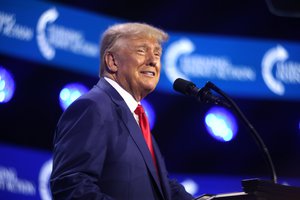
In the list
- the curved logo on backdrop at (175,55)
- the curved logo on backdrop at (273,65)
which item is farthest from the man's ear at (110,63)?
the curved logo on backdrop at (273,65)

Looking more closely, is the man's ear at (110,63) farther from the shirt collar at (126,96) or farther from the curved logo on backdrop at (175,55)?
the curved logo on backdrop at (175,55)

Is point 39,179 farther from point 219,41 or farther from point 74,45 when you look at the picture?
point 219,41

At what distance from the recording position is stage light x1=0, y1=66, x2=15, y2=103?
5094 millimetres

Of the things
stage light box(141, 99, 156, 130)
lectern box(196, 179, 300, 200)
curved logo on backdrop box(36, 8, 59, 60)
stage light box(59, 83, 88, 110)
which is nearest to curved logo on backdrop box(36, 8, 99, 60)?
curved logo on backdrop box(36, 8, 59, 60)

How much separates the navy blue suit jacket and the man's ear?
20cm

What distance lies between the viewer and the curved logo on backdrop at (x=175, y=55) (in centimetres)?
631

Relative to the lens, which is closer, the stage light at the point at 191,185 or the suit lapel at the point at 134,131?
the suit lapel at the point at 134,131

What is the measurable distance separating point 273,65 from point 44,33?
8.35 feet

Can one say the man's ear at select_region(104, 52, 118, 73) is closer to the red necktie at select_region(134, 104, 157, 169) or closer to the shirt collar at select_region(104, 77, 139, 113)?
the shirt collar at select_region(104, 77, 139, 113)

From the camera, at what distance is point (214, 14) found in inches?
258

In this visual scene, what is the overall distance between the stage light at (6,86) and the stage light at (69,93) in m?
0.49

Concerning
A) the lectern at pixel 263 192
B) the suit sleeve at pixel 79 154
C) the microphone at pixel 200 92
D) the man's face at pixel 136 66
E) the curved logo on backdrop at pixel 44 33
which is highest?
the curved logo on backdrop at pixel 44 33

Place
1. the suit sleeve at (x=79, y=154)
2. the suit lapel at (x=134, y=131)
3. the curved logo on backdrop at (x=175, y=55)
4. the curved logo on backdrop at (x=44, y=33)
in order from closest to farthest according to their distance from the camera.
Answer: the suit sleeve at (x=79, y=154)
the suit lapel at (x=134, y=131)
the curved logo on backdrop at (x=44, y=33)
the curved logo on backdrop at (x=175, y=55)

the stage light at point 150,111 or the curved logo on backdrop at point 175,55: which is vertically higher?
the curved logo on backdrop at point 175,55
